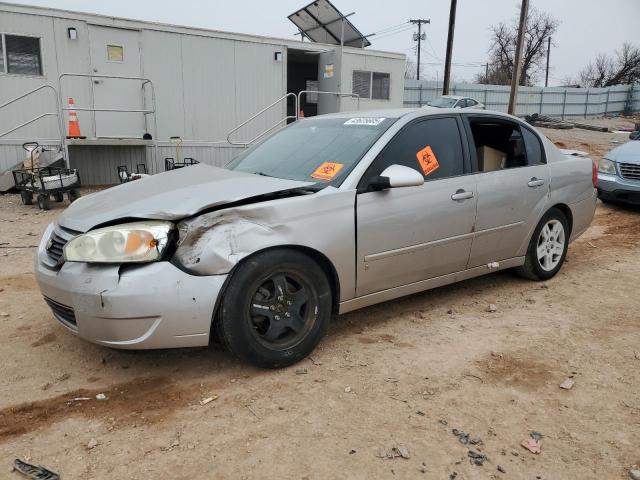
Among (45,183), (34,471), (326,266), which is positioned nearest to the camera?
(34,471)

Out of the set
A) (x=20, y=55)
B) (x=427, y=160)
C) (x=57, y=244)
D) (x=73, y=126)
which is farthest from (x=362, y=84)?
(x=57, y=244)

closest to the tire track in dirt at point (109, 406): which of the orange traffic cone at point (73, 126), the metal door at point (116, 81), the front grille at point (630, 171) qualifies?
the front grille at point (630, 171)

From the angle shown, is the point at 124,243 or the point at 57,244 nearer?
the point at 124,243

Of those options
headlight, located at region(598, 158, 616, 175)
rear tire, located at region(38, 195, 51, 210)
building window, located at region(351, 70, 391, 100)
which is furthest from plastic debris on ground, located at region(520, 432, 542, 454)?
building window, located at region(351, 70, 391, 100)

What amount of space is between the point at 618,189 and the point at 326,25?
874 cm

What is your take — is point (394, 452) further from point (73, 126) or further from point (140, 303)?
point (73, 126)

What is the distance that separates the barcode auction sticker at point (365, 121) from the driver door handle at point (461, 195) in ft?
2.51

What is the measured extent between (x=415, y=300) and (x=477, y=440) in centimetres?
194

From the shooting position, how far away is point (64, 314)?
293cm

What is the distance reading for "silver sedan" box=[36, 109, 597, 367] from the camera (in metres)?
2.73

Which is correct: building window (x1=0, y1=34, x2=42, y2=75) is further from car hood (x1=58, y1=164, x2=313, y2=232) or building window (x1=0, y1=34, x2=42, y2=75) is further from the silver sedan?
car hood (x1=58, y1=164, x2=313, y2=232)

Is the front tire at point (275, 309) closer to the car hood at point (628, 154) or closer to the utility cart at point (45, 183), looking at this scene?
the utility cart at point (45, 183)

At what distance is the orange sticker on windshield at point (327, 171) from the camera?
3410 mm

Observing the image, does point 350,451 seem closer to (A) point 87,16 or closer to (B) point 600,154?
(A) point 87,16
